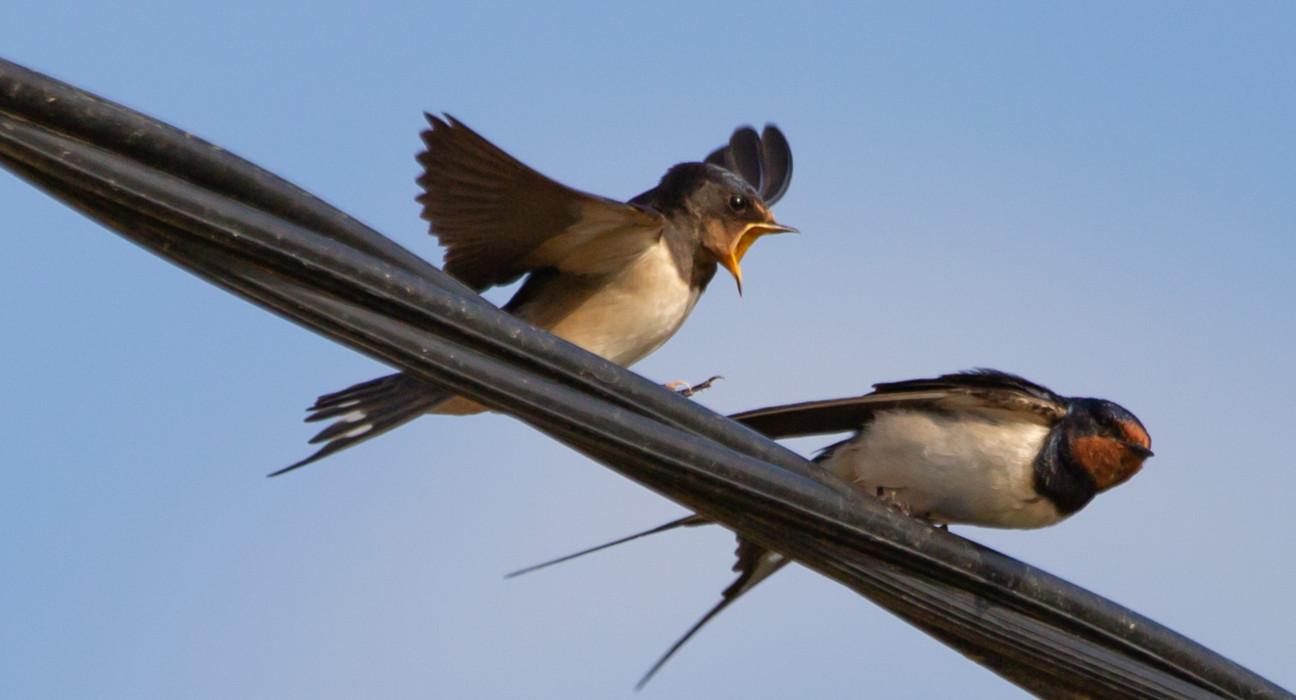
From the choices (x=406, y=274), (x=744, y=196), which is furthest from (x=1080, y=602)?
(x=744, y=196)

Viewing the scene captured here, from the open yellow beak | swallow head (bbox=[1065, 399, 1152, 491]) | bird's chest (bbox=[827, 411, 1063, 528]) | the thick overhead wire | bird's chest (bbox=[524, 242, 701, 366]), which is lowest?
the thick overhead wire

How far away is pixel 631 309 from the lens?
165 inches

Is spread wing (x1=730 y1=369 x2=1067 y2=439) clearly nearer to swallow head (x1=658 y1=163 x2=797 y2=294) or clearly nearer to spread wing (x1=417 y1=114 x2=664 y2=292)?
spread wing (x1=417 y1=114 x2=664 y2=292)

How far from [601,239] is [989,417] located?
→ 126 cm

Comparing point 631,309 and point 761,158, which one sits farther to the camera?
point 761,158

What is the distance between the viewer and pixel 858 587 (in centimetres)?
232

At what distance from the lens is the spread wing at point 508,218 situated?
12.3ft

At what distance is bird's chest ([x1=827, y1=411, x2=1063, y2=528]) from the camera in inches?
124

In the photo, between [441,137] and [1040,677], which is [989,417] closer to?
[1040,677]

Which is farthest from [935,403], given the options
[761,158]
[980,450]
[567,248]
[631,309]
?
[761,158]

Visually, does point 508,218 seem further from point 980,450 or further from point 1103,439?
point 1103,439

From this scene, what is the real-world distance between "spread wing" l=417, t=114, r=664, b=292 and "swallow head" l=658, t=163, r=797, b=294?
0.20 meters

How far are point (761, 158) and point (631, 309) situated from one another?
6.30ft

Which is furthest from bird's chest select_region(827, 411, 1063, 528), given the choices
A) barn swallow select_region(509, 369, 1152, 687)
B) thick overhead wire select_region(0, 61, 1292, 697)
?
thick overhead wire select_region(0, 61, 1292, 697)
